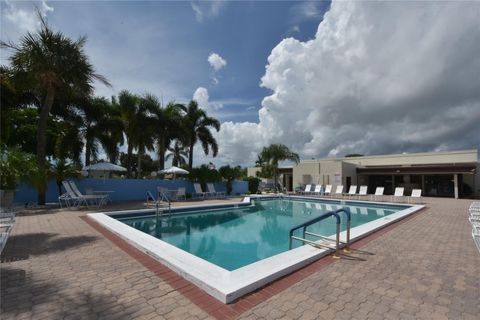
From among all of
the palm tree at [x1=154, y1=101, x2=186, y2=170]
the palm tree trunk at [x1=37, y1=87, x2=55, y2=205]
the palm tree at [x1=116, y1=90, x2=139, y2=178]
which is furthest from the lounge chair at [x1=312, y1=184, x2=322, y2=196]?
the palm tree trunk at [x1=37, y1=87, x2=55, y2=205]

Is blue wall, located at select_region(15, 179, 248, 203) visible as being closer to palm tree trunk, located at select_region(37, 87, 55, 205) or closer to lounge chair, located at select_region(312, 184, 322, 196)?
palm tree trunk, located at select_region(37, 87, 55, 205)

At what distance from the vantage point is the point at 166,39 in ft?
34.4

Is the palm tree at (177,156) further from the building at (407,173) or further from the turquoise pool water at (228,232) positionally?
the turquoise pool water at (228,232)

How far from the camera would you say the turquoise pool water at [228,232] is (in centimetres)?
696

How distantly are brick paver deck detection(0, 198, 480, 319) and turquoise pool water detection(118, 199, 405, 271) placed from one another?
2619 mm

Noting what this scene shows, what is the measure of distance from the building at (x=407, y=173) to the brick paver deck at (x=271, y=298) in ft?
70.0

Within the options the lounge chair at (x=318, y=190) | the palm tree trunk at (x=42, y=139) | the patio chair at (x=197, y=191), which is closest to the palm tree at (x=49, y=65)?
the palm tree trunk at (x=42, y=139)

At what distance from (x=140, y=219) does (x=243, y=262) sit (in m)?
6.18

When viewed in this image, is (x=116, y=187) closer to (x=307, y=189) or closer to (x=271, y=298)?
(x=271, y=298)

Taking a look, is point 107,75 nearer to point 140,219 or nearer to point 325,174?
point 140,219

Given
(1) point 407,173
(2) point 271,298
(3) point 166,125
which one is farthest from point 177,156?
(2) point 271,298

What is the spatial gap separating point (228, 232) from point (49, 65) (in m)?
11.4

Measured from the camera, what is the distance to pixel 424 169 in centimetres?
Answer: 2386

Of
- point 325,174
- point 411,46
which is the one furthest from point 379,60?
point 325,174
